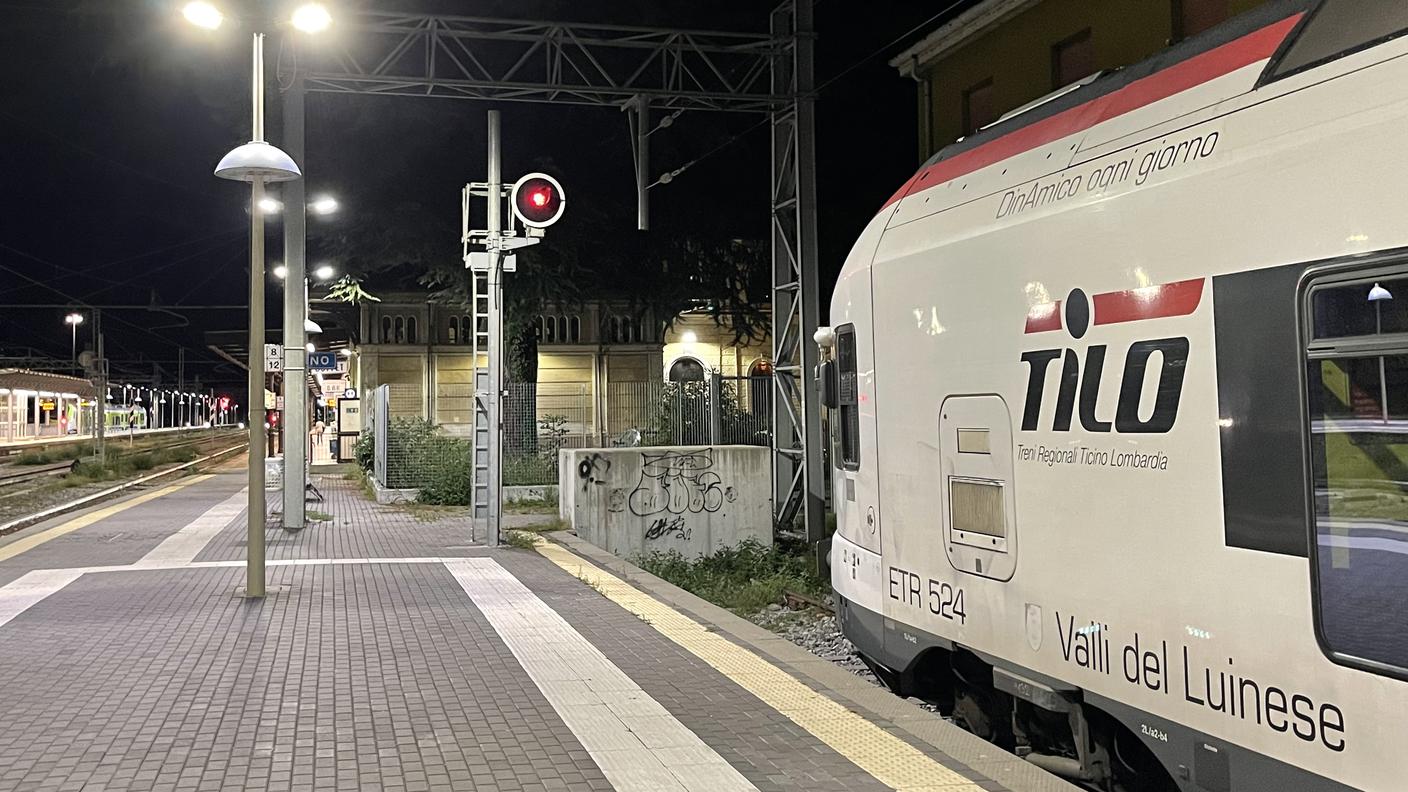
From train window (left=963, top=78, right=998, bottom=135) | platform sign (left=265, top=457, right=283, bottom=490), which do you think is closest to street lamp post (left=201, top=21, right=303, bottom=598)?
platform sign (left=265, top=457, right=283, bottom=490)

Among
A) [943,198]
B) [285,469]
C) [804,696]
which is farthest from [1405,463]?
[285,469]

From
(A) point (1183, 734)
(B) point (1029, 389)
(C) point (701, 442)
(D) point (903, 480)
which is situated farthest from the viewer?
(C) point (701, 442)

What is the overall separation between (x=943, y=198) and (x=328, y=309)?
103ft

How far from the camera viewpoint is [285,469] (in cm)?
1783

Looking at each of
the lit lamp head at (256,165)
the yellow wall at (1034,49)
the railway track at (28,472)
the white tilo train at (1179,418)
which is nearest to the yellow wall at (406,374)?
the railway track at (28,472)

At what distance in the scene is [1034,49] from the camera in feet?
75.6

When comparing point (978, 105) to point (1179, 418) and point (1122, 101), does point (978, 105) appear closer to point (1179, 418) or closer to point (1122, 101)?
point (1122, 101)

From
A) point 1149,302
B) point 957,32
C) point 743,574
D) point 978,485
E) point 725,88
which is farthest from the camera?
point 957,32

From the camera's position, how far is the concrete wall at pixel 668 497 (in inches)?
691

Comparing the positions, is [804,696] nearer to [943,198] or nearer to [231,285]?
[943,198]

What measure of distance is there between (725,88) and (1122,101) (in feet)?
46.1

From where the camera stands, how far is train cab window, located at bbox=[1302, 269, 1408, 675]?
3895 mm

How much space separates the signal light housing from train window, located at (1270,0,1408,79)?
11.3 metres

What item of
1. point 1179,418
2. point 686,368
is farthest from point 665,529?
point 686,368
